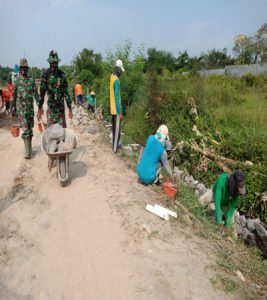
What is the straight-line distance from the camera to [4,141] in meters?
8.41

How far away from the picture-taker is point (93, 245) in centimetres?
367

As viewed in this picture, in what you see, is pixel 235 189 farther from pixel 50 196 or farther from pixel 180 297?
pixel 50 196

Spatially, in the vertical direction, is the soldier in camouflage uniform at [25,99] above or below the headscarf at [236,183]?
above

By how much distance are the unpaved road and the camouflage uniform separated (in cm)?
117

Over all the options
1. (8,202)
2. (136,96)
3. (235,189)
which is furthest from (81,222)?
(136,96)

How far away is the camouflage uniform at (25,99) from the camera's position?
5.93 metres

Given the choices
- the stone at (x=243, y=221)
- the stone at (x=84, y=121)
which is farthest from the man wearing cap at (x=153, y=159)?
the stone at (x=84, y=121)

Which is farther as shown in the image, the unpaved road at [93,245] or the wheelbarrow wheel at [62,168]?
the wheelbarrow wheel at [62,168]

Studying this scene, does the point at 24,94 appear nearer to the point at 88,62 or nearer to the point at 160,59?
the point at 88,62

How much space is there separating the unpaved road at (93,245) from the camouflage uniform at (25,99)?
1167 mm

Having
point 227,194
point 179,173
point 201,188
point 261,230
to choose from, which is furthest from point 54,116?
point 261,230

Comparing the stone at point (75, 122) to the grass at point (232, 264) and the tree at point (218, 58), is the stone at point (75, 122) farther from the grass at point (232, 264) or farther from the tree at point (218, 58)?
the tree at point (218, 58)

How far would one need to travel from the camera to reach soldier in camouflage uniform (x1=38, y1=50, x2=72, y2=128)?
5.34m

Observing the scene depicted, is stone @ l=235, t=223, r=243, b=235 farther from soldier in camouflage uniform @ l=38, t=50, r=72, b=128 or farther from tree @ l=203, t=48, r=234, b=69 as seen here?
tree @ l=203, t=48, r=234, b=69
